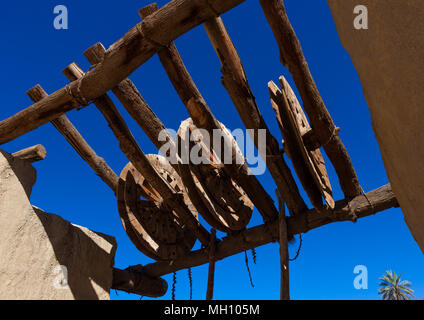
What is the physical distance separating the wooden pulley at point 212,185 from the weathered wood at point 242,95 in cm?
44

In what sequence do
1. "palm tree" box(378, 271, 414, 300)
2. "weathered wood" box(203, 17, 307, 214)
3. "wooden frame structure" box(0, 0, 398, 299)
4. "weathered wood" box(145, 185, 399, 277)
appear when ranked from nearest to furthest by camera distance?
"wooden frame structure" box(0, 0, 398, 299), "weathered wood" box(203, 17, 307, 214), "weathered wood" box(145, 185, 399, 277), "palm tree" box(378, 271, 414, 300)

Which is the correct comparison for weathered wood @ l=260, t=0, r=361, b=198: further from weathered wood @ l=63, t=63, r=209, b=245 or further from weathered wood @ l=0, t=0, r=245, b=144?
weathered wood @ l=63, t=63, r=209, b=245

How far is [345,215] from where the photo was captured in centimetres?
344

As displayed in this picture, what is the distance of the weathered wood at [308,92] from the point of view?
7.87ft

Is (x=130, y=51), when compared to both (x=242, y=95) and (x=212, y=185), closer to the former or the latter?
(x=242, y=95)

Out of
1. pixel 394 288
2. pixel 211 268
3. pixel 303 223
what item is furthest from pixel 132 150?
pixel 394 288

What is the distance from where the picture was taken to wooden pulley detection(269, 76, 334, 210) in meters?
2.73

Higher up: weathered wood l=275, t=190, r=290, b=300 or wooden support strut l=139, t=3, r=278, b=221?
wooden support strut l=139, t=3, r=278, b=221

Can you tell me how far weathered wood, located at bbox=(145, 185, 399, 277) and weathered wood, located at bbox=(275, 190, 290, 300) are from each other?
0.44 feet

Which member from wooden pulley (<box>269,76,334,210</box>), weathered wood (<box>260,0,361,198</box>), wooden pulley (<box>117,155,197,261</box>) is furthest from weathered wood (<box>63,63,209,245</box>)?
weathered wood (<box>260,0,361,198</box>)

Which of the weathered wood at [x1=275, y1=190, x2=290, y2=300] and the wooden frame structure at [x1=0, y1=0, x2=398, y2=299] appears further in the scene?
the weathered wood at [x1=275, y1=190, x2=290, y2=300]
